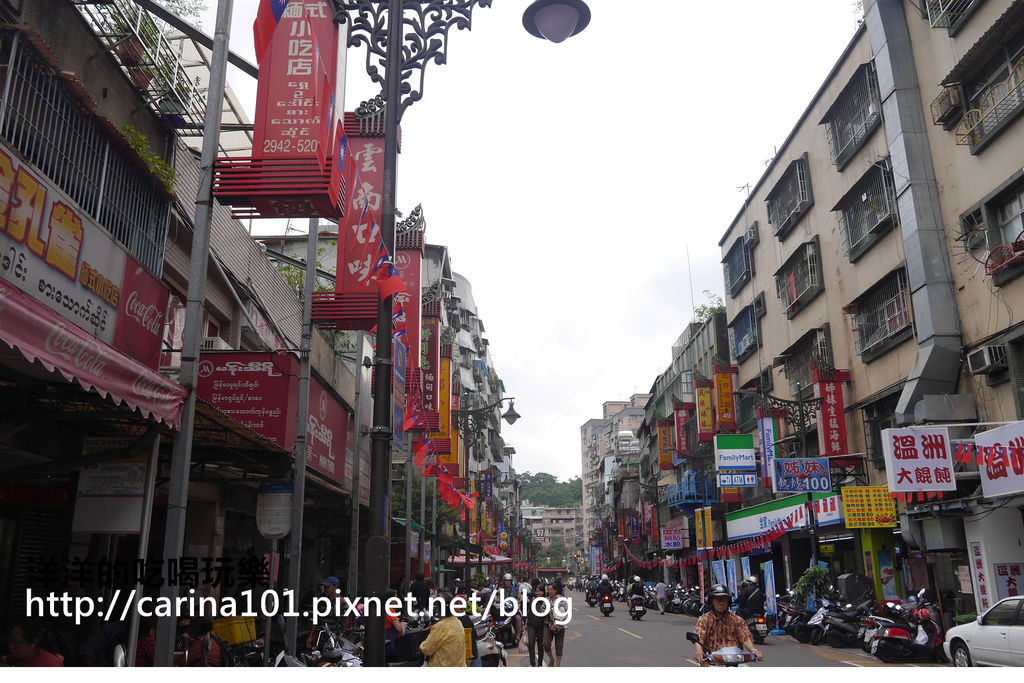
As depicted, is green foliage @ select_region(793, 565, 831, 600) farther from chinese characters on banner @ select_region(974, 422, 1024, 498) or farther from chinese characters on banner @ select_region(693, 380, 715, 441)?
chinese characters on banner @ select_region(693, 380, 715, 441)

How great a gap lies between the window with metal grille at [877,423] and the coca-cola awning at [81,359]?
838 inches

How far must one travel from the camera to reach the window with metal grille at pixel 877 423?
23344 mm

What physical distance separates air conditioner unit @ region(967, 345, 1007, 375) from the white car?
723cm

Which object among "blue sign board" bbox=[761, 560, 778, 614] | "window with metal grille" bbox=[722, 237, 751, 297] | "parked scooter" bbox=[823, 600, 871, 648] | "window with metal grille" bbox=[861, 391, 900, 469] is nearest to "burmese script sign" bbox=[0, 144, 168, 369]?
"parked scooter" bbox=[823, 600, 871, 648]

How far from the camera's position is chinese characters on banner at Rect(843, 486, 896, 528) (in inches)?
845

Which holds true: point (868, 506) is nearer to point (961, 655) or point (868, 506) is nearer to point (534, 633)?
point (961, 655)

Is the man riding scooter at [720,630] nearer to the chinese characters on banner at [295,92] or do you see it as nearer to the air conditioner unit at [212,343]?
the chinese characters on banner at [295,92]

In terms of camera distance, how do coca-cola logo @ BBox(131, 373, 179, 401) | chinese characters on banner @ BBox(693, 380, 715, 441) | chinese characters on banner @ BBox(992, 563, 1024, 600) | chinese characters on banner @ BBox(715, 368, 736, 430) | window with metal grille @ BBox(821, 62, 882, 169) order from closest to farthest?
coca-cola logo @ BBox(131, 373, 179, 401) → chinese characters on banner @ BBox(992, 563, 1024, 600) → window with metal grille @ BBox(821, 62, 882, 169) → chinese characters on banner @ BBox(715, 368, 736, 430) → chinese characters on banner @ BBox(693, 380, 715, 441)

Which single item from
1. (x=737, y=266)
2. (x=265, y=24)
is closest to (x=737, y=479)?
(x=737, y=266)

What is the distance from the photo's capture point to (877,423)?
24.2 m

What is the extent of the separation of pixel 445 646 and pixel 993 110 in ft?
59.4

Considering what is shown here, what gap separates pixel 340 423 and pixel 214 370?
5753mm

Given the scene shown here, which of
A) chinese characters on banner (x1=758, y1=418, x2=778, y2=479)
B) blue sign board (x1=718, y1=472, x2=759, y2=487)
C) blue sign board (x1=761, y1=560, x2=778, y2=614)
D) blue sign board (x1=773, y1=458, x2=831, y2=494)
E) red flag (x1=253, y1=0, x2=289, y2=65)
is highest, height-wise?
red flag (x1=253, y1=0, x2=289, y2=65)

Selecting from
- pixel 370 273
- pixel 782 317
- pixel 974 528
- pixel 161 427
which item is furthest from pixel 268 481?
pixel 782 317
